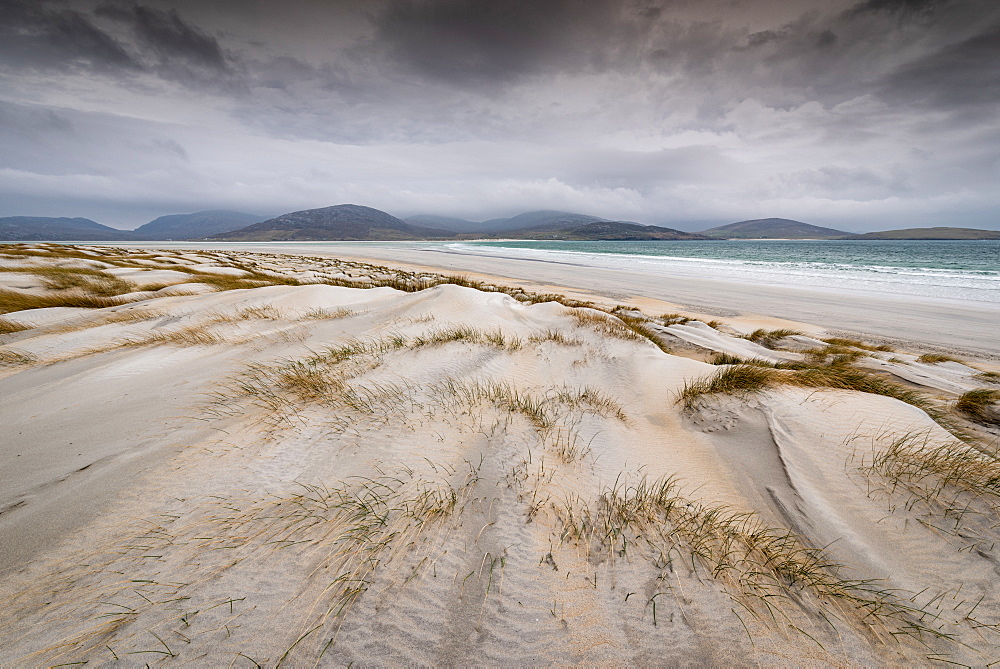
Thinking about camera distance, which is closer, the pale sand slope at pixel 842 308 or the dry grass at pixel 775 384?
the dry grass at pixel 775 384

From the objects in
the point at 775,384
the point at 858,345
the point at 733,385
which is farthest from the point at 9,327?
the point at 858,345

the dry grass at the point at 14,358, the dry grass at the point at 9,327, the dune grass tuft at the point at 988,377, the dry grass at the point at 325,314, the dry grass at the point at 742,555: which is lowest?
the dune grass tuft at the point at 988,377

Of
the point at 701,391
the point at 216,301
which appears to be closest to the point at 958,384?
the point at 701,391

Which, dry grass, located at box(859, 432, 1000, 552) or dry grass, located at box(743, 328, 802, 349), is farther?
dry grass, located at box(743, 328, 802, 349)

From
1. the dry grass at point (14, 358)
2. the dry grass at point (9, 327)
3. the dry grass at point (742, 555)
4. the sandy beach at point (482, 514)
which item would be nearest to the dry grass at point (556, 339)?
the sandy beach at point (482, 514)

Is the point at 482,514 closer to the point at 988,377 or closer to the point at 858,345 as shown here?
the point at 988,377

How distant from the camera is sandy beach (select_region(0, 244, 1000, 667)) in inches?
59.2

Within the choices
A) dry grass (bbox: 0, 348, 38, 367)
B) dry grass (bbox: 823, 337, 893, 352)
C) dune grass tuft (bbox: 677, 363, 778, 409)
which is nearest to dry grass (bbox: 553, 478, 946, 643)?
dune grass tuft (bbox: 677, 363, 778, 409)

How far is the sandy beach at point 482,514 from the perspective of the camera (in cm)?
150

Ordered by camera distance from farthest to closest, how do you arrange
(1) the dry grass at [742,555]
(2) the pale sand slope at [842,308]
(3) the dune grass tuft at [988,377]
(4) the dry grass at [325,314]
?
(2) the pale sand slope at [842,308] < (4) the dry grass at [325,314] < (3) the dune grass tuft at [988,377] < (1) the dry grass at [742,555]

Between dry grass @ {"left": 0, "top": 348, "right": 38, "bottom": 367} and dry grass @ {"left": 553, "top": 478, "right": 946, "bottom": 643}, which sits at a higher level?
dry grass @ {"left": 0, "top": 348, "right": 38, "bottom": 367}

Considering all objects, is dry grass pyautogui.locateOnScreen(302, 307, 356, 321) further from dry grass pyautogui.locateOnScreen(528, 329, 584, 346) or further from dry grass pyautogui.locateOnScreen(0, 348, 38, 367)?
dry grass pyautogui.locateOnScreen(528, 329, 584, 346)

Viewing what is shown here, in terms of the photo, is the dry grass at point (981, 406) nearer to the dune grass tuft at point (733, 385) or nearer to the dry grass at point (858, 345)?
→ the dune grass tuft at point (733, 385)

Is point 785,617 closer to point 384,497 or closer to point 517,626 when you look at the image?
point 517,626
